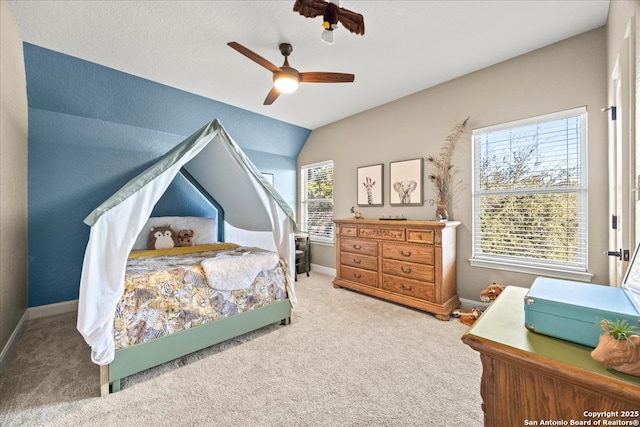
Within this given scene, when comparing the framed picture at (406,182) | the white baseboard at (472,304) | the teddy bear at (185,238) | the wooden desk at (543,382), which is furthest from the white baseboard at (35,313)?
the white baseboard at (472,304)

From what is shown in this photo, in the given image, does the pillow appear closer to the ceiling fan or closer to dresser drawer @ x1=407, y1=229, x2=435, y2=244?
the ceiling fan

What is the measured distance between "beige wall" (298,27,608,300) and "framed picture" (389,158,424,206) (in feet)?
0.29

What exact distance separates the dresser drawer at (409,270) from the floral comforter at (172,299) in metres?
1.57

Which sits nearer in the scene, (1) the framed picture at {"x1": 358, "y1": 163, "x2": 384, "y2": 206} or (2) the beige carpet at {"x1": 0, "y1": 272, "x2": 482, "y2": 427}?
(2) the beige carpet at {"x1": 0, "y1": 272, "x2": 482, "y2": 427}

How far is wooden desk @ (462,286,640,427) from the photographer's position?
2.17 feet

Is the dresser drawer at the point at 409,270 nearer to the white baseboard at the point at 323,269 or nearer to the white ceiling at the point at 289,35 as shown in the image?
the white baseboard at the point at 323,269

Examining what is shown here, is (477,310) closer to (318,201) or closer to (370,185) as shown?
(370,185)

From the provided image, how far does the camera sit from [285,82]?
2.55 m

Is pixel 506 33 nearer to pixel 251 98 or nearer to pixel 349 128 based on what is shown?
pixel 349 128

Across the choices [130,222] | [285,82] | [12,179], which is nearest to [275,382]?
[130,222]

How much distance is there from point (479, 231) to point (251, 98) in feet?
11.6

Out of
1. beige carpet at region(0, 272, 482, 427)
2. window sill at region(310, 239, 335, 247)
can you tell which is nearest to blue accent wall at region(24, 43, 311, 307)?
beige carpet at region(0, 272, 482, 427)

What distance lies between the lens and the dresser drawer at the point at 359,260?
3654mm

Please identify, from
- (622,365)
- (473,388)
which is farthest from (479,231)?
(622,365)
